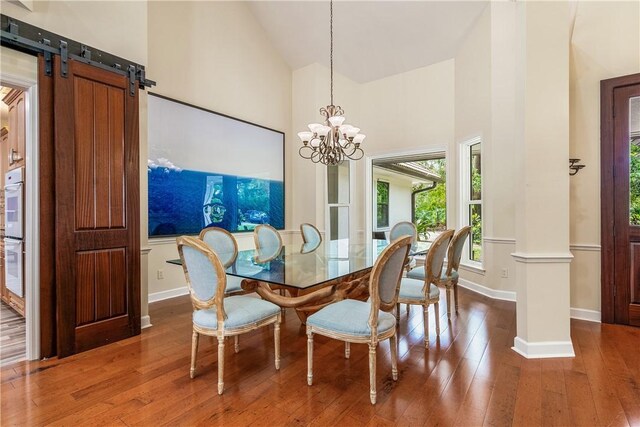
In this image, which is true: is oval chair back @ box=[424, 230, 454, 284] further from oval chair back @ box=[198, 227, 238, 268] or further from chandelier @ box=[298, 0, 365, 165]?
oval chair back @ box=[198, 227, 238, 268]

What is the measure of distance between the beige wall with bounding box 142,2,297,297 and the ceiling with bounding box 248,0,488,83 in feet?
1.43

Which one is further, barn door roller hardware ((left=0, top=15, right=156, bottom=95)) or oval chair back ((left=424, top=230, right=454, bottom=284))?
oval chair back ((left=424, top=230, right=454, bottom=284))

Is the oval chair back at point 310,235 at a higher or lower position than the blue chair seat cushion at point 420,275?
higher

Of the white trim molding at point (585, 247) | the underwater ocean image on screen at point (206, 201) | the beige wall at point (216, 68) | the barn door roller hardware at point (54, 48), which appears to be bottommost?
the white trim molding at point (585, 247)

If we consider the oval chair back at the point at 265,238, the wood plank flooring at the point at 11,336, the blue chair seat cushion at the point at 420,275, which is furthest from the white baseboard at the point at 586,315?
the wood plank flooring at the point at 11,336

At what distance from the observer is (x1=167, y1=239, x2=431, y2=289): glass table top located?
224 centimetres

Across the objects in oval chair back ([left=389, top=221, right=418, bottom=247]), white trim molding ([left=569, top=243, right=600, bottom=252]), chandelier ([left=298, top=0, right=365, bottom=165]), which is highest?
chandelier ([left=298, top=0, right=365, bottom=165])

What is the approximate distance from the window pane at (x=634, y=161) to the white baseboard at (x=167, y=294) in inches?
208

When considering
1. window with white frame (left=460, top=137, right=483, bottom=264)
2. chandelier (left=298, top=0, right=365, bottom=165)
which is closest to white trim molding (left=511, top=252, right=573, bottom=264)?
chandelier (left=298, top=0, right=365, bottom=165)

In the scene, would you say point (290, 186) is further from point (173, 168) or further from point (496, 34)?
point (496, 34)

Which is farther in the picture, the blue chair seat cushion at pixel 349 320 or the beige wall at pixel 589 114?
the beige wall at pixel 589 114

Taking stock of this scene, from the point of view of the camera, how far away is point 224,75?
490cm

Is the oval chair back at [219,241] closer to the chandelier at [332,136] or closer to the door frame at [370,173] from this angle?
the chandelier at [332,136]

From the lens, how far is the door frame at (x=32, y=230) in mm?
2420
